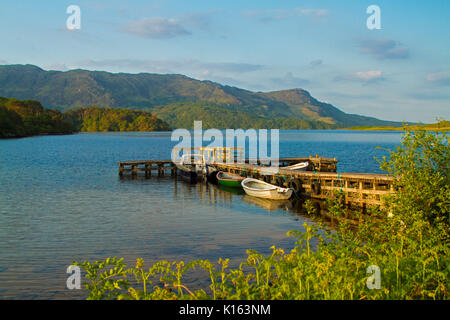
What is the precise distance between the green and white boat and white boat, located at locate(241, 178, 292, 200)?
3.75m

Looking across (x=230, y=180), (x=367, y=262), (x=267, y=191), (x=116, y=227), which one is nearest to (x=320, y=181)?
(x=267, y=191)

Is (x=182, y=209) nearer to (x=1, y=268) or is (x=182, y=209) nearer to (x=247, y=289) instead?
(x=1, y=268)

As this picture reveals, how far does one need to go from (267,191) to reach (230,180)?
8316 mm

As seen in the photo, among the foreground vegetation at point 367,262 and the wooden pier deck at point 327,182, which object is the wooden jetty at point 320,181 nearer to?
the wooden pier deck at point 327,182

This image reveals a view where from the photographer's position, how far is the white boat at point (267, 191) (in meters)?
31.0

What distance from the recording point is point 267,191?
104 feet

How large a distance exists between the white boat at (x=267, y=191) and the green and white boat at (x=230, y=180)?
12.3 ft

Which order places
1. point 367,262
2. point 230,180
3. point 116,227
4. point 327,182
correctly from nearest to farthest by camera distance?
1. point 367,262
2. point 116,227
3. point 327,182
4. point 230,180

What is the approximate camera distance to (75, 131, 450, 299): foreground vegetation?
7.27m

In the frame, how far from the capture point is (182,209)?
28.0 m

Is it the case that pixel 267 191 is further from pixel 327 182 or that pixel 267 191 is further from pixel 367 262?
pixel 367 262

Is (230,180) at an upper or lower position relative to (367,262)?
lower

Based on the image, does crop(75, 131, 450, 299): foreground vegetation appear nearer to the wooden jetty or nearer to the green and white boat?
the wooden jetty

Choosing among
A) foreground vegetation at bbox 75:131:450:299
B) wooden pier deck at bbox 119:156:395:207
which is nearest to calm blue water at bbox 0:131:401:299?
foreground vegetation at bbox 75:131:450:299
